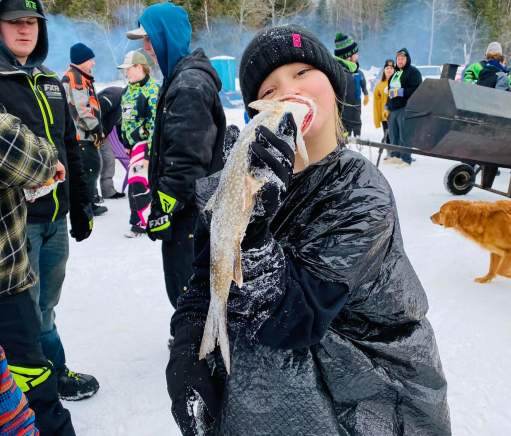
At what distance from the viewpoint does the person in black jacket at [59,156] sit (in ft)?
7.60

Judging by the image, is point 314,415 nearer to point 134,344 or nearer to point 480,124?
point 134,344

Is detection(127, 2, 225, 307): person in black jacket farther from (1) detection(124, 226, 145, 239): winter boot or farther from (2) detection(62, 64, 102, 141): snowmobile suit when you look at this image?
(2) detection(62, 64, 102, 141): snowmobile suit

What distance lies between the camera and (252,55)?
1302 millimetres

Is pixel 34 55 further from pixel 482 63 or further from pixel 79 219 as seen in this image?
pixel 482 63

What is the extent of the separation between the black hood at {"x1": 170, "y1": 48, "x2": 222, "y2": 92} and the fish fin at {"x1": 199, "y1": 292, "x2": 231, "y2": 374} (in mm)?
1911

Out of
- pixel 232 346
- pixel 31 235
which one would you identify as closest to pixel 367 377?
pixel 232 346

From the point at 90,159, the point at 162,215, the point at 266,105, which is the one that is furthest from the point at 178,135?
the point at 90,159

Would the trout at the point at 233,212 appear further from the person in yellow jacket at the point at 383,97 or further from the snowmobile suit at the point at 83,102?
the person in yellow jacket at the point at 383,97

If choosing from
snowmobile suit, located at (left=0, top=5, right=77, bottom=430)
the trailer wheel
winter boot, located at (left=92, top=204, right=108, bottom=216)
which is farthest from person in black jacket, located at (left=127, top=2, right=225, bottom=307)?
the trailer wheel

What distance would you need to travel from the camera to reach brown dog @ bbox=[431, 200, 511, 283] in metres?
4.04

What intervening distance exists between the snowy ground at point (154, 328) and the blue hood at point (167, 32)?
2.00 meters

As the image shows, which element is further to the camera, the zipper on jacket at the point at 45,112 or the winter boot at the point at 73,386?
the winter boot at the point at 73,386

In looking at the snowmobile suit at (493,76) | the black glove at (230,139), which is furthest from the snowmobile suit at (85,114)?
the snowmobile suit at (493,76)

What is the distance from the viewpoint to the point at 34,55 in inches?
102
